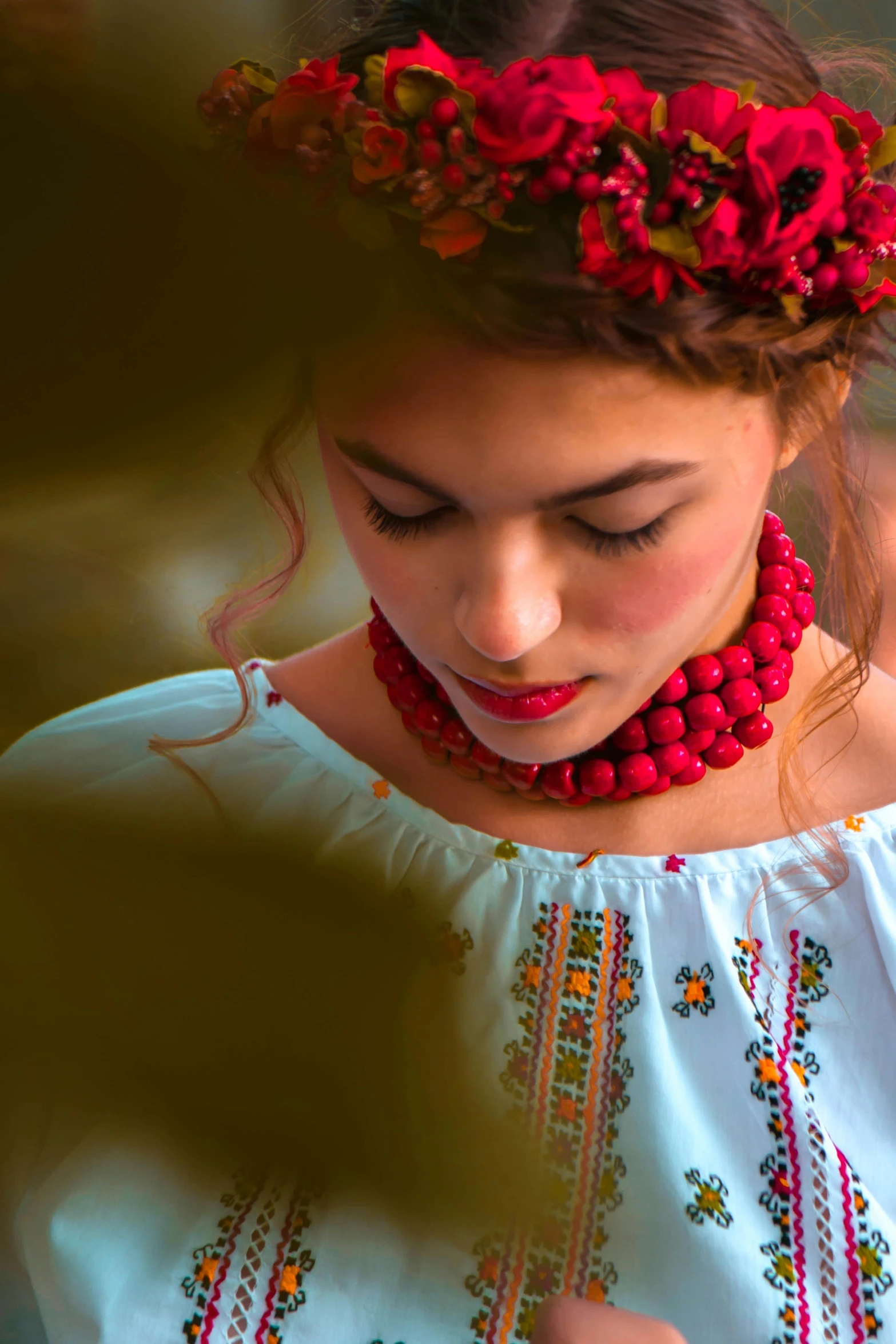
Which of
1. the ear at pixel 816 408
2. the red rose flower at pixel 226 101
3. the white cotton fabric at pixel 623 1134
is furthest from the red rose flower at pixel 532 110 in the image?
the white cotton fabric at pixel 623 1134

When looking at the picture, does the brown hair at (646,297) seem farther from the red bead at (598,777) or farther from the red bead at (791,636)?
Answer: the red bead at (598,777)

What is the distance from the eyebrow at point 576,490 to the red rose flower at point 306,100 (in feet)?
0.47

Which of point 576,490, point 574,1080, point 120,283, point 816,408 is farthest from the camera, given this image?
point 574,1080

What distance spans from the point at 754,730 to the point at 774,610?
0.29ft

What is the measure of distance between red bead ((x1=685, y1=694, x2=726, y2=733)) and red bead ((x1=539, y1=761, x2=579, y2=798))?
0.30 feet

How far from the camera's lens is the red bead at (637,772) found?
2.50 feet

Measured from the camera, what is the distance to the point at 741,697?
761mm

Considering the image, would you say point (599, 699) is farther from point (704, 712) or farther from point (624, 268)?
point (624, 268)

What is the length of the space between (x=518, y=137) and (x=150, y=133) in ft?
1.29

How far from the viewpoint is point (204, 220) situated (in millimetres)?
109

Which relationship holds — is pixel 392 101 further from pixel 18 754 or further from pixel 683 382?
pixel 18 754

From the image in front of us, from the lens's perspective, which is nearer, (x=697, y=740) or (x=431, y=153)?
(x=431, y=153)

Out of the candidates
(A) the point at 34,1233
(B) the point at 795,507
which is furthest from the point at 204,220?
(B) the point at 795,507

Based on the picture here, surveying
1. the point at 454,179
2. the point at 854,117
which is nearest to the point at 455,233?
the point at 454,179
